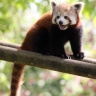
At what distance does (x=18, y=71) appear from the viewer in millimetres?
3820

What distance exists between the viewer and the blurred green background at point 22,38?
4758mm

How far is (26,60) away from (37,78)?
3.30 metres

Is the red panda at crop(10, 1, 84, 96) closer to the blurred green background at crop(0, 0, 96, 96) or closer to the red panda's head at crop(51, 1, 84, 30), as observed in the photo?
the red panda's head at crop(51, 1, 84, 30)

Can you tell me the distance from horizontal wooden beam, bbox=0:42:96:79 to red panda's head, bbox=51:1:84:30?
1.94ft

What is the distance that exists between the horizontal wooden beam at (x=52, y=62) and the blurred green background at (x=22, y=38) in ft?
4.18

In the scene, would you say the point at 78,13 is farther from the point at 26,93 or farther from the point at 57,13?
the point at 26,93

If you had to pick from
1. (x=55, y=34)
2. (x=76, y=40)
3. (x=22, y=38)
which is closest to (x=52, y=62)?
(x=55, y=34)

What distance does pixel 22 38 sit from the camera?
568 centimetres

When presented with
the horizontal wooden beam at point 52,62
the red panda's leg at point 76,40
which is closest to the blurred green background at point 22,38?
the red panda's leg at point 76,40

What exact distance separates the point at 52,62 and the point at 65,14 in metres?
0.85

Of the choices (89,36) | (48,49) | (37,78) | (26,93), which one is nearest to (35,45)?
(48,49)

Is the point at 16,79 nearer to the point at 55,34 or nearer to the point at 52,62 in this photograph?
the point at 55,34

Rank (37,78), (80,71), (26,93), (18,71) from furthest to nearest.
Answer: (37,78)
(26,93)
(18,71)
(80,71)

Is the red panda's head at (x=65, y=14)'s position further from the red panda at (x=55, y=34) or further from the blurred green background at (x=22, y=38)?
the blurred green background at (x=22, y=38)
